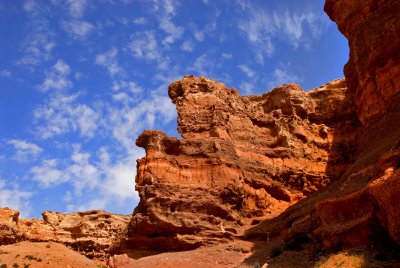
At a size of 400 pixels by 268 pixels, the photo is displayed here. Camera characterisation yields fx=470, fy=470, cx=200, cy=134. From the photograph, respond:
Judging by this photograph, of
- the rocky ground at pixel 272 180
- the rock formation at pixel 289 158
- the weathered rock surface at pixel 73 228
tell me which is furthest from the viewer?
the weathered rock surface at pixel 73 228

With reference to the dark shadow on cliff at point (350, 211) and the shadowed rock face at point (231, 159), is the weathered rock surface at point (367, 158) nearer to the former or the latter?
the dark shadow on cliff at point (350, 211)

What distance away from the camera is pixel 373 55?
95.6 feet

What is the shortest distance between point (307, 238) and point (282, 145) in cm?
2093

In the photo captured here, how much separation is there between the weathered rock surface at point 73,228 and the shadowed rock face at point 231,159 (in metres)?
16.1

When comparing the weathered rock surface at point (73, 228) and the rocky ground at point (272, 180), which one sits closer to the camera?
the rocky ground at point (272, 180)

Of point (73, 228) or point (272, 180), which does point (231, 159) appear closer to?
point (272, 180)

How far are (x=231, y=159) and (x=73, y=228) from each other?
88.7 ft

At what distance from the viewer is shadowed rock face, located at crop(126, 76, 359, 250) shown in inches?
1320

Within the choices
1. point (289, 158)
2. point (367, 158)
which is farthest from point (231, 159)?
point (367, 158)

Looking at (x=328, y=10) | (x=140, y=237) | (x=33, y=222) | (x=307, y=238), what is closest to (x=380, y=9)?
(x=328, y=10)

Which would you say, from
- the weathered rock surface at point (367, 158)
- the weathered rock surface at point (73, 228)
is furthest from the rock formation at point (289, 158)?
the weathered rock surface at point (73, 228)

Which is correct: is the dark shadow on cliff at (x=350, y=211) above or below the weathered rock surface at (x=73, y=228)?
below

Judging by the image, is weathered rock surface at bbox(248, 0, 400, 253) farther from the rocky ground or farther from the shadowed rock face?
the shadowed rock face

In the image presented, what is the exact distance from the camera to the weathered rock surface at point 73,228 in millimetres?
49844
